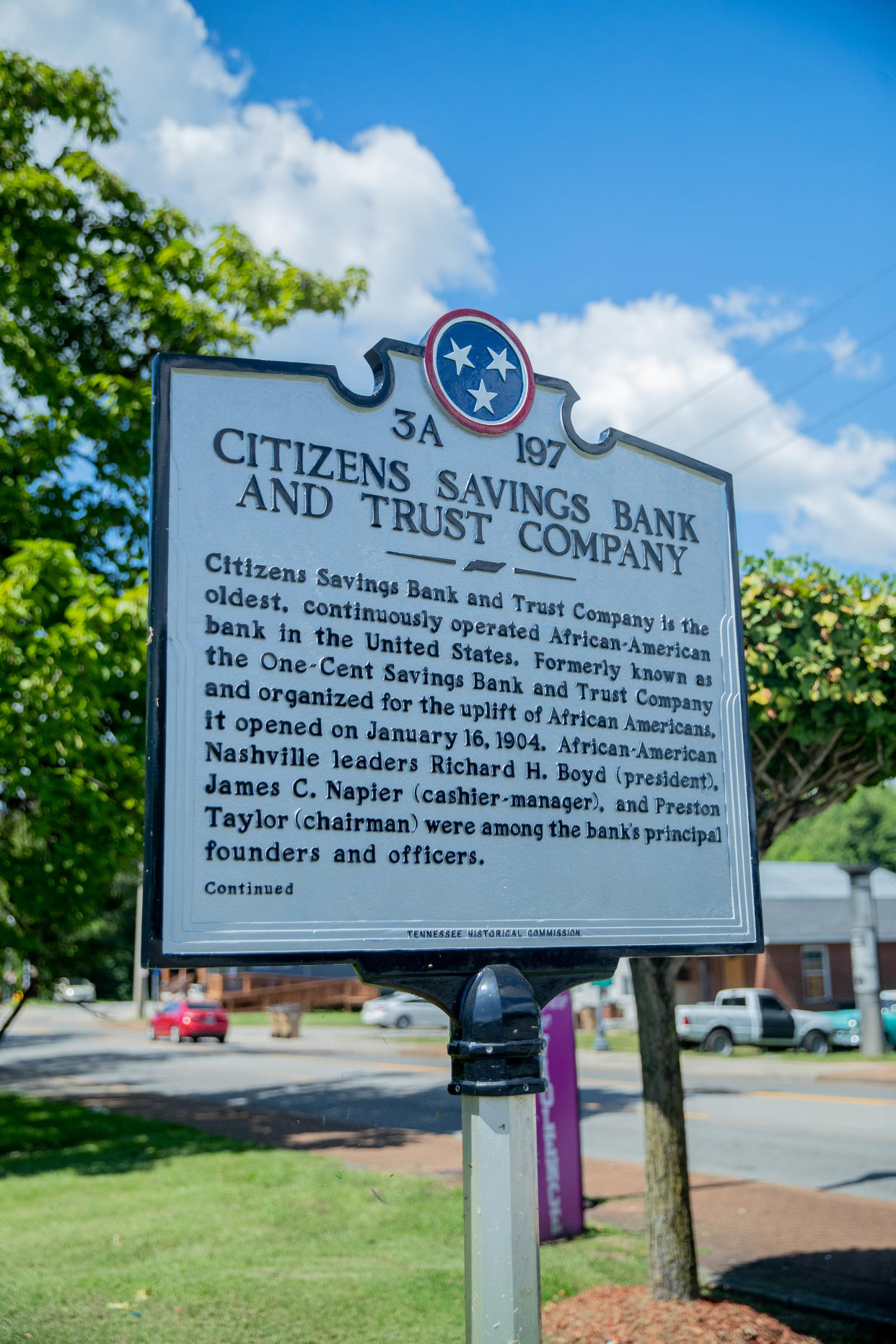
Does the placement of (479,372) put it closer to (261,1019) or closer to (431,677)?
(431,677)

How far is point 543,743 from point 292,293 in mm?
9460

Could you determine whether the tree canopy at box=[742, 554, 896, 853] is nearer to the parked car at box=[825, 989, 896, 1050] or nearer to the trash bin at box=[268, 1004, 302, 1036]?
the parked car at box=[825, 989, 896, 1050]

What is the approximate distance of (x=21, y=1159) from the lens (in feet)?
38.6

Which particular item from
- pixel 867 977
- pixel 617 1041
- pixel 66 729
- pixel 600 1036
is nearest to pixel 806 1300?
pixel 66 729

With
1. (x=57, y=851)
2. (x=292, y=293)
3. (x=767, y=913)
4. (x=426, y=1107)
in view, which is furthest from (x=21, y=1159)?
(x=767, y=913)

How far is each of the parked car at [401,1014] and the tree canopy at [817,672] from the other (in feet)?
92.4

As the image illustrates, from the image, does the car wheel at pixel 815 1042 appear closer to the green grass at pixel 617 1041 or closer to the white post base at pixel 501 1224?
the green grass at pixel 617 1041

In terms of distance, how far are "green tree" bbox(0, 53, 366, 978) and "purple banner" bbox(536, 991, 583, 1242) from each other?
151 inches

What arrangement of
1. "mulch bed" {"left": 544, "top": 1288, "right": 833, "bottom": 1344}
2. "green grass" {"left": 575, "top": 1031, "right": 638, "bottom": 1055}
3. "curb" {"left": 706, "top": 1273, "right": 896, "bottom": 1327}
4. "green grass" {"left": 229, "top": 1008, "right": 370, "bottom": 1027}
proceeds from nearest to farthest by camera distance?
1. "mulch bed" {"left": 544, "top": 1288, "right": 833, "bottom": 1344}
2. "curb" {"left": 706, "top": 1273, "right": 896, "bottom": 1327}
3. "green grass" {"left": 575, "top": 1031, "right": 638, "bottom": 1055}
4. "green grass" {"left": 229, "top": 1008, "right": 370, "bottom": 1027}

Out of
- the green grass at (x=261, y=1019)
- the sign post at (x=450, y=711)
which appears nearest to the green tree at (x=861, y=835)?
the green grass at (x=261, y=1019)

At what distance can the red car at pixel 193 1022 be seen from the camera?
32.1m

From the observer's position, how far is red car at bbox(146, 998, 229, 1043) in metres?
32.1

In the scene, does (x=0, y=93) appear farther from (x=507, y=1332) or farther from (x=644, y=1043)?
(x=507, y=1332)

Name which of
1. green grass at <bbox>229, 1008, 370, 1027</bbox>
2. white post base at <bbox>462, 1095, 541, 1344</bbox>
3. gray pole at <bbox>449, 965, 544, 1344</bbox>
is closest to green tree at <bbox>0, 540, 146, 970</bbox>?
gray pole at <bbox>449, 965, 544, 1344</bbox>
